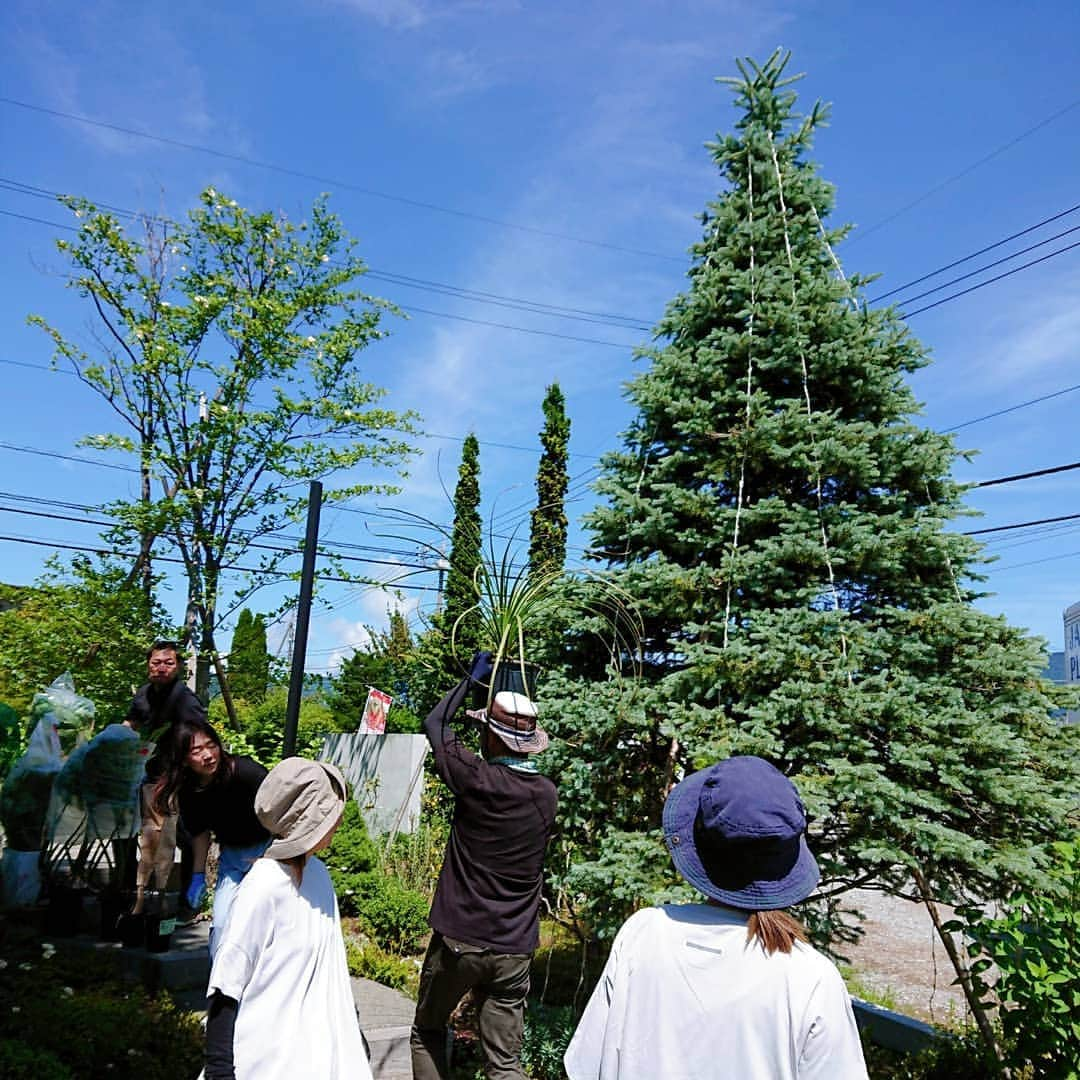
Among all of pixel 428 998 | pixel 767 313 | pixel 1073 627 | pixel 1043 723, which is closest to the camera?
pixel 428 998

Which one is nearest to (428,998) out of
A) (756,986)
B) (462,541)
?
(462,541)

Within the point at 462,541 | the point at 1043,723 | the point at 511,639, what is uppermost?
the point at 462,541

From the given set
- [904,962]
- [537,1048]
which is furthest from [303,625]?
[904,962]

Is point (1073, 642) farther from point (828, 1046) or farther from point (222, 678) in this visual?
point (828, 1046)

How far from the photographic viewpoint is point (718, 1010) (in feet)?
5.16

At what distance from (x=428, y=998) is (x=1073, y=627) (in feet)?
147

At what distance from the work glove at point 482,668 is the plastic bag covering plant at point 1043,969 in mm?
2215

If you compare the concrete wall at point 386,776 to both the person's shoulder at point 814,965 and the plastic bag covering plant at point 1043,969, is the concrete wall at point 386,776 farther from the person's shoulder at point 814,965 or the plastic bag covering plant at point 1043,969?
the person's shoulder at point 814,965

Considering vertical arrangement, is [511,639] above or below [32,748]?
above

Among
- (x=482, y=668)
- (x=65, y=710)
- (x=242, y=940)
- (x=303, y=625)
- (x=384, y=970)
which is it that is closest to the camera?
(x=242, y=940)

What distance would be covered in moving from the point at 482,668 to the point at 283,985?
1.82m

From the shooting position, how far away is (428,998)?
3512 mm

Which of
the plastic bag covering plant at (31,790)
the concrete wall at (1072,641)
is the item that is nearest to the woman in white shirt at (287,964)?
the plastic bag covering plant at (31,790)

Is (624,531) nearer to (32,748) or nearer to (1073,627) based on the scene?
(32,748)
